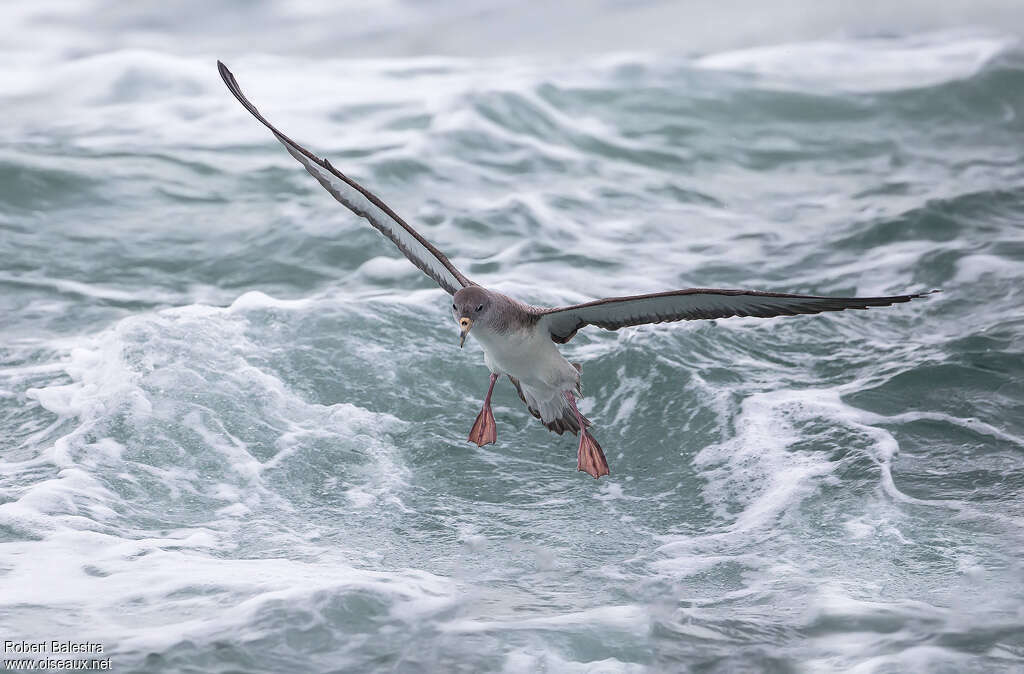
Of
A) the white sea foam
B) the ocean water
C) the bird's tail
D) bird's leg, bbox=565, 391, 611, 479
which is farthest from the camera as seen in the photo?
the white sea foam

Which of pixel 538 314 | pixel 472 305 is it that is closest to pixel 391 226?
pixel 538 314

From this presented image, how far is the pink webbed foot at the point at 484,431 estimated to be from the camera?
848cm

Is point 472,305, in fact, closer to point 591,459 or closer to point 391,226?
point 591,459

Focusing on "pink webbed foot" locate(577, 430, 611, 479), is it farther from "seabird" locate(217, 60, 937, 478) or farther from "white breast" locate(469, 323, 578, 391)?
"white breast" locate(469, 323, 578, 391)

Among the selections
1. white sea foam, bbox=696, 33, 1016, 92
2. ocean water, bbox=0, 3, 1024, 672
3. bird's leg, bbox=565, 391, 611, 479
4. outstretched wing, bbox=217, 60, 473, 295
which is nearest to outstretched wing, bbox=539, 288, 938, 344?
bird's leg, bbox=565, 391, 611, 479

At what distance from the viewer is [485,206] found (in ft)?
51.7

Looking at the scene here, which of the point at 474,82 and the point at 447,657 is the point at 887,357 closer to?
the point at 447,657

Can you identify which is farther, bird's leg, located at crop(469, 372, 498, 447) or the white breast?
bird's leg, located at crop(469, 372, 498, 447)

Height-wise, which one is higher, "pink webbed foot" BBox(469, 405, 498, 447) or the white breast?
the white breast

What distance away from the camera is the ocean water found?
6.39 meters

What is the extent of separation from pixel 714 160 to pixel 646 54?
8.65 meters

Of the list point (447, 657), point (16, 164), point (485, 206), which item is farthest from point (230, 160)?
point (447, 657)

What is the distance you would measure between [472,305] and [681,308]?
1.34 m

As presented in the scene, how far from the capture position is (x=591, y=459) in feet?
26.7
